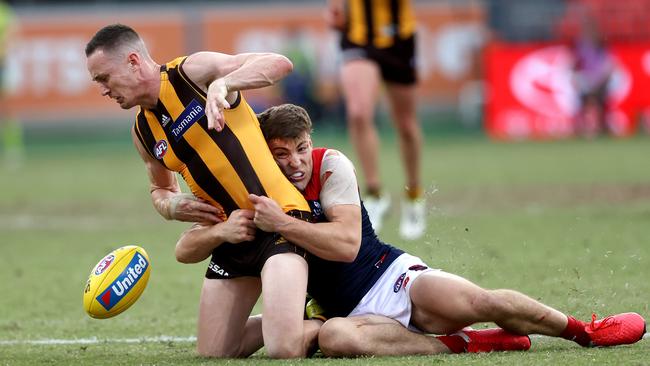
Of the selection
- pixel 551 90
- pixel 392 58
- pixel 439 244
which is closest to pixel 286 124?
pixel 439 244

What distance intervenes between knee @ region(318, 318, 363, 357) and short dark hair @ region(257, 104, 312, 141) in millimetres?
900

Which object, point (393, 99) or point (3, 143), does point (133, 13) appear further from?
point (393, 99)

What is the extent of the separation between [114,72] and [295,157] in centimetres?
92

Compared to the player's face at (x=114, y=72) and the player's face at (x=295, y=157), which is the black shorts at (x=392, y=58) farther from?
the player's face at (x=114, y=72)

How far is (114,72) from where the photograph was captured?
5.73 m

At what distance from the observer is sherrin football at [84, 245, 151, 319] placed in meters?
5.77

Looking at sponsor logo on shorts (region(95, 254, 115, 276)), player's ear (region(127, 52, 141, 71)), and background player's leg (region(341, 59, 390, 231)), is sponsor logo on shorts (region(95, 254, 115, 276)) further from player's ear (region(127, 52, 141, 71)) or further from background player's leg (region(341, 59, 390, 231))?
background player's leg (region(341, 59, 390, 231))

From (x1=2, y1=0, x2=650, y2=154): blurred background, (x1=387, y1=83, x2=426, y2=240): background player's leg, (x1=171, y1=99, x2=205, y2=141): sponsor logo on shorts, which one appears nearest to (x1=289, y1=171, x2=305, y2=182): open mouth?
(x1=171, y1=99, x2=205, y2=141): sponsor logo on shorts

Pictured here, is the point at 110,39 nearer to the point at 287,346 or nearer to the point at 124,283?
the point at 124,283

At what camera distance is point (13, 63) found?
24.6 meters

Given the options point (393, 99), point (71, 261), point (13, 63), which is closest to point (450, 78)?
point (13, 63)

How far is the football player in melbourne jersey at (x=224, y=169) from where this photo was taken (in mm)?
5625

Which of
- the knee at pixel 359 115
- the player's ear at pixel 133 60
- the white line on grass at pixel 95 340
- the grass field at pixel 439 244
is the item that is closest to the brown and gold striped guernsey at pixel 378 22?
the knee at pixel 359 115

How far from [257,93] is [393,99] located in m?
14.8
